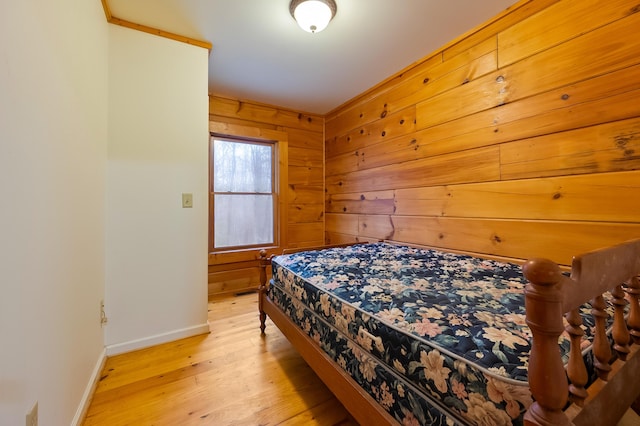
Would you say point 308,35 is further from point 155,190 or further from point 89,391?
point 89,391

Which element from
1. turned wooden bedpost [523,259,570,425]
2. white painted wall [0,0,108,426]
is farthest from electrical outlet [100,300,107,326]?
turned wooden bedpost [523,259,570,425]

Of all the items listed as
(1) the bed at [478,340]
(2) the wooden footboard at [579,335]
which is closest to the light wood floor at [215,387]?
(1) the bed at [478,340]

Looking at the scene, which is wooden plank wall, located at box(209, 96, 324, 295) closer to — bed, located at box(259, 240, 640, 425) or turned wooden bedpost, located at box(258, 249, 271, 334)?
turned wooden bedpost, located at box(258, 249, 271, 334)

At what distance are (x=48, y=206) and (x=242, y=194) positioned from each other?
220 cm

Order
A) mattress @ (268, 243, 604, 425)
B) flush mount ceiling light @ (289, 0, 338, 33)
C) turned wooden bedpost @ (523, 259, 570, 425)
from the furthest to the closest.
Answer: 1. flush mount ceiling light @ (289, 0, 338, 33)
2. mattress @ (268, 243, 604, 425)
3. turned wooden bedpost @ (523, 259, 570, 425)

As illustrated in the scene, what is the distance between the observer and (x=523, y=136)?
1707mm

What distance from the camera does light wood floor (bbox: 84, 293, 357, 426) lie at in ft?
4.26

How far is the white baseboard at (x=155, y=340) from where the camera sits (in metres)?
1.83

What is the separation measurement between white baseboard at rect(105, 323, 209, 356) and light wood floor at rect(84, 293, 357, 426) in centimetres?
4

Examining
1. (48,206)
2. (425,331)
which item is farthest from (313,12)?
(425,331)

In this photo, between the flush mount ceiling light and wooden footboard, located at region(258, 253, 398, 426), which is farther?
the flush mount ceiling light

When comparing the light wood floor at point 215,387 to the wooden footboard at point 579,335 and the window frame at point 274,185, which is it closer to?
the wooden footboard at point 579,335

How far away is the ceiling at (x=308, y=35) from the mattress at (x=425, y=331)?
1704mm

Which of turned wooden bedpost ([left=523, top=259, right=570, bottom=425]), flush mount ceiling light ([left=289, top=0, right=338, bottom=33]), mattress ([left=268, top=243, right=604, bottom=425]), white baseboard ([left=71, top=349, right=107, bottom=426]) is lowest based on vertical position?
white baseboard ([left=71, top=349, right=107, bottom=426])
